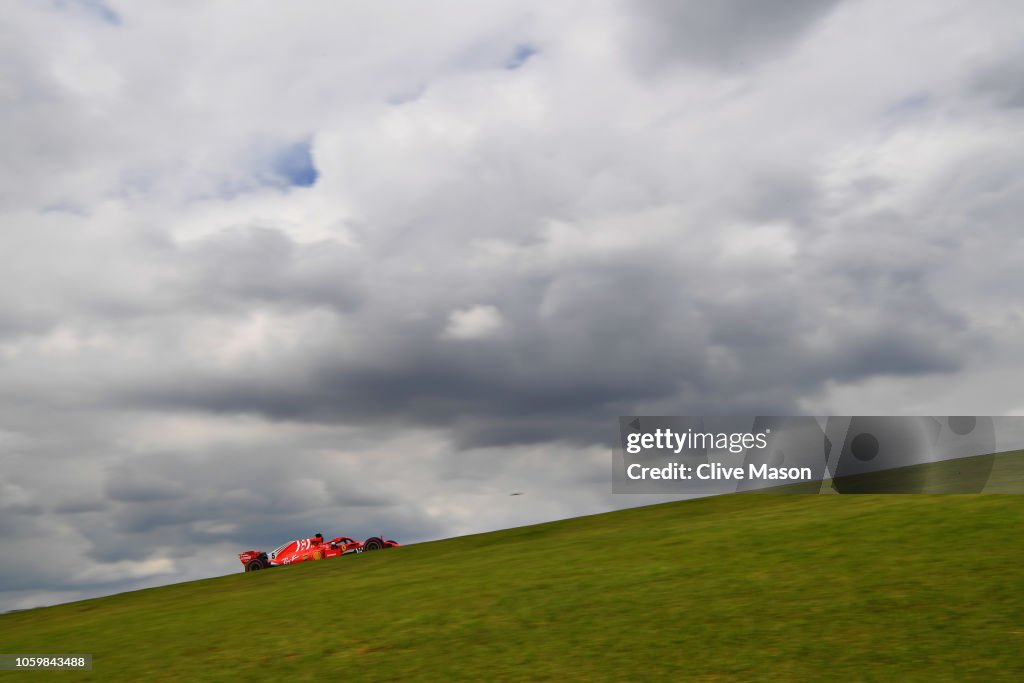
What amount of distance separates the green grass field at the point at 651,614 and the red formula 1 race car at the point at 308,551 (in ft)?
30.0

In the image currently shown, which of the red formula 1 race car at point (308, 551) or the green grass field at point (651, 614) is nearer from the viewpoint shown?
the green grass field at point (651, 614)

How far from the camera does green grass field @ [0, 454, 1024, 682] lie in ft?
35.3

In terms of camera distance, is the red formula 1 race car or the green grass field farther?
the red formula 1 race car

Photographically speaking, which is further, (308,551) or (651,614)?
(308,551)

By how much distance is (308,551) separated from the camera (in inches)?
1324

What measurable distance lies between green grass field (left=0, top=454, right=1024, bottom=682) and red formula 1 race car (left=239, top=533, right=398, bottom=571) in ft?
30.0

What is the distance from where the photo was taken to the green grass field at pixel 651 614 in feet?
35.3

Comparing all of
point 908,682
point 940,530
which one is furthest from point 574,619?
point 940,530

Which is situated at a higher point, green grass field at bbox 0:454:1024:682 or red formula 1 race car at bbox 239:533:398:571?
red formula 1 race car at bbox 239:533:398:571

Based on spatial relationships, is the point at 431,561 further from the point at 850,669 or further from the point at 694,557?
the point at 850,669

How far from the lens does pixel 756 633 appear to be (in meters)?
11.7

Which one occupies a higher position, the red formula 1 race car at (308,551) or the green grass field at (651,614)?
the red formula 1 race car at (308,551)

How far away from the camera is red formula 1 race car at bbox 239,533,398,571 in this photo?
3350cm

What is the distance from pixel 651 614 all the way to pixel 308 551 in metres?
23.1
